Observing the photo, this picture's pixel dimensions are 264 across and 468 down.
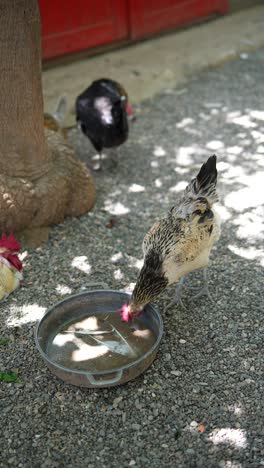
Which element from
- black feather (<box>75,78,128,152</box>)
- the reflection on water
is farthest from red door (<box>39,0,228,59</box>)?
the reflection on water

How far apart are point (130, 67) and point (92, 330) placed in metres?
5.92

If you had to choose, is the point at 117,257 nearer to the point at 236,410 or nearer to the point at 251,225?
the point at 251,225

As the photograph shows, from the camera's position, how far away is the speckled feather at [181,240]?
4102mm

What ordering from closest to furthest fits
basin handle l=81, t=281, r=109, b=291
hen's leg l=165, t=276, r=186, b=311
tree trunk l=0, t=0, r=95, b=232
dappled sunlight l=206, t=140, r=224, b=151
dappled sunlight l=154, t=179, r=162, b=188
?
basin handle l=81, t=281, r=109, b=291 < hen's leg l=165, t=276, r=186, b=311 < tree trunk l=0, t=0, r=95, b=232 < dappled sunlight l=154, t=179, r=162, b=188 < dappled sunlight l=206, t=140, r=224, b=151

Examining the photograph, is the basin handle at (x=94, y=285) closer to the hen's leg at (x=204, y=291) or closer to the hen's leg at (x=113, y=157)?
the hen's leg at (x=204, y=291)

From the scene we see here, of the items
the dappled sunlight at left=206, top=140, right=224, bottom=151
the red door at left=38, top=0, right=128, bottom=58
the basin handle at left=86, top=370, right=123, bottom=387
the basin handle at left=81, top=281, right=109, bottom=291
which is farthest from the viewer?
the red door at left=38, top=0, right=128, bottom=58

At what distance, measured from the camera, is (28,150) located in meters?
5.29

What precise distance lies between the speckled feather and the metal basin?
22 centimetres

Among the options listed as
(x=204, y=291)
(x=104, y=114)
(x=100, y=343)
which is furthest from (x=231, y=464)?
(x=104, y=114)

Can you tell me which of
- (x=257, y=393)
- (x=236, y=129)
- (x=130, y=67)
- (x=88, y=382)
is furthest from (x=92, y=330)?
(x=130, y=67)

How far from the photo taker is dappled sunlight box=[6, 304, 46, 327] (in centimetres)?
454

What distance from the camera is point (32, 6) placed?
4797 mm

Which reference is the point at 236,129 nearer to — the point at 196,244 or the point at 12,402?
the point at 196,244

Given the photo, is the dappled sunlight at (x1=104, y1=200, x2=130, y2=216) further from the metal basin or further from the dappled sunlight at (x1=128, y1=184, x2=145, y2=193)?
the metal basin
